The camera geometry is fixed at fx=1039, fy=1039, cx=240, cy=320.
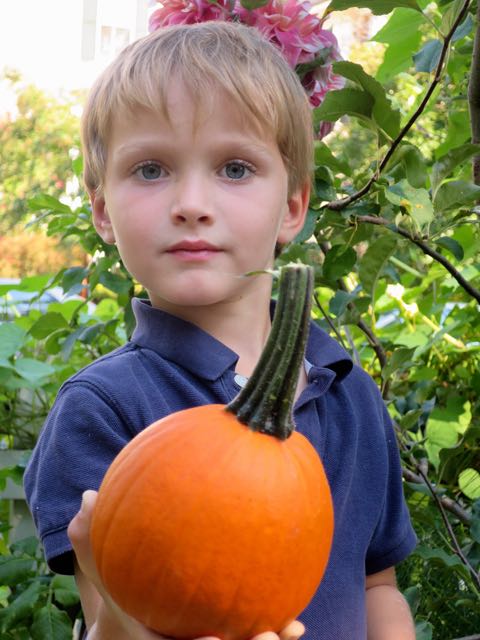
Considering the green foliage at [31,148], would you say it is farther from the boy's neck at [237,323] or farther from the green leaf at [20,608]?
the boy's neck at [237,323]

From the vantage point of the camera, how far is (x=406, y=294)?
2854 millimetres

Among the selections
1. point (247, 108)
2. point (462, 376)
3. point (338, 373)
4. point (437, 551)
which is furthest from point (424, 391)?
point (247, 108)

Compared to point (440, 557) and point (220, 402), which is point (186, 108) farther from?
point (440, 557)

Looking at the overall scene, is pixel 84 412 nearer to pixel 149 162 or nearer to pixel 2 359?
pixel 149 162

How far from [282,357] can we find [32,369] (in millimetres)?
1870

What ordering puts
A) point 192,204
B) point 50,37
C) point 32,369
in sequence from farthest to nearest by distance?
point 50,37
point 32,369
point 192,204

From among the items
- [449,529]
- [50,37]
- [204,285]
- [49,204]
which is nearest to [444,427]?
[449,529]

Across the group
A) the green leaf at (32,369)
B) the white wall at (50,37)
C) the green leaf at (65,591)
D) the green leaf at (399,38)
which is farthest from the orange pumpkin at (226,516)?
the white wall at (50,37)

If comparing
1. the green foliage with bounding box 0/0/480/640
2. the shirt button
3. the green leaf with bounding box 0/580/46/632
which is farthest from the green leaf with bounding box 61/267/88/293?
the shirt button

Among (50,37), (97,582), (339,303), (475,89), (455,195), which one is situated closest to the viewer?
(97,582)

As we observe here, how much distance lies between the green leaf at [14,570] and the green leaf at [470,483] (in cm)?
95

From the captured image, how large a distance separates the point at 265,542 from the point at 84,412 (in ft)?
1.38

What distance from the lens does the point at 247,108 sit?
4.55 feet

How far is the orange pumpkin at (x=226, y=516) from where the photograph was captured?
37.0 inches
